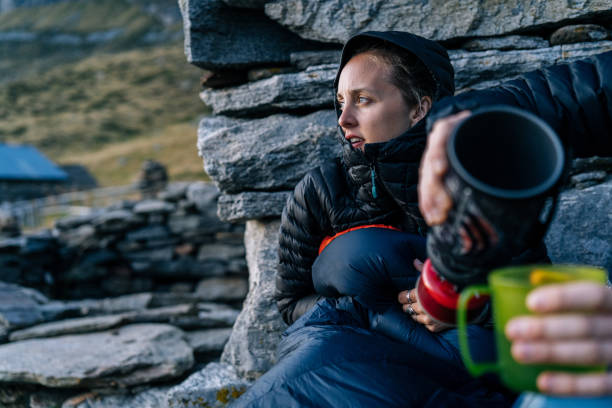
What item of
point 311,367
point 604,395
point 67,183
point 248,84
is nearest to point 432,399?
point 311,367

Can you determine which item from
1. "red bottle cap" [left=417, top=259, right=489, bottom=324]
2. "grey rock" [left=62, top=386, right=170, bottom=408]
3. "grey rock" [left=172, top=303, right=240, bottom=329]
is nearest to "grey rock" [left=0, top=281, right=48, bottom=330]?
"grey rock" [left=172, top=303, right=240, bottom=329]

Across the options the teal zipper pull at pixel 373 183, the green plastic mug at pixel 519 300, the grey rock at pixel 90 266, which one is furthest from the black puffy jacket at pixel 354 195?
the grey rock at pixel 90 266

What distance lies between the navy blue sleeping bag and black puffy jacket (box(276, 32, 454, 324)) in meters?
0.21

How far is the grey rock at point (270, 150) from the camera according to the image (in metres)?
2.88

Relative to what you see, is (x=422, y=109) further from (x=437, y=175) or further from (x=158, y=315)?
(x=158, y=315)

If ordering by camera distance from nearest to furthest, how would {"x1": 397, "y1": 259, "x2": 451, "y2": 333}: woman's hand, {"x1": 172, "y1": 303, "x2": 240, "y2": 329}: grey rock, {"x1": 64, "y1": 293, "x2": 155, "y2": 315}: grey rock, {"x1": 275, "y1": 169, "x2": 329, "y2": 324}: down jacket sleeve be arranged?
{"x1": 397, "y1": 259, "x2": 451, "y2": 333}: woman's hand
{"x1": 275, "y1": 169, "x2": 329, "y2": 324}: down jacket sleeve
{"x1": 172, "y1": 303, "x2": 240, "y2": 329}: grey rock
{"x1": 64, "y1": 293, "x2": 155, "y2": 315}: grey rock

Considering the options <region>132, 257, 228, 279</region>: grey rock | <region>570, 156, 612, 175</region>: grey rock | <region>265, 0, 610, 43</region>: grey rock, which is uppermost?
<region>265, 0, 610, 43</region>: grey rock

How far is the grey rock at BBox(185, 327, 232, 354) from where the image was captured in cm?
362

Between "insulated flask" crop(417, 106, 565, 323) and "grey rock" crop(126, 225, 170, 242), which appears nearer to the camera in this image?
"insulated flask" crop(417, 106, 565, 323)

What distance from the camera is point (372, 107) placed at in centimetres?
214

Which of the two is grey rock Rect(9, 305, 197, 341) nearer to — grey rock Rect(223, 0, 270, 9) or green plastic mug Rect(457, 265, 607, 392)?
grey rock Rect(223, 0, 270, 9)

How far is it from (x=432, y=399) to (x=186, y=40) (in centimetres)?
253

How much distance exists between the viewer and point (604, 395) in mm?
814

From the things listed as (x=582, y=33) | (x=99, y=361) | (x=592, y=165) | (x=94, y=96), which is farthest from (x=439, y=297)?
(x=94, y=96)
